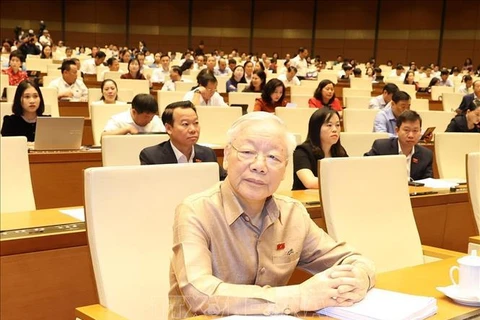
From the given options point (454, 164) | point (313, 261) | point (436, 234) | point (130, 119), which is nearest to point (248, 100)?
point (130, 119)

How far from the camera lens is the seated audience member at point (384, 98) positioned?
6.76m

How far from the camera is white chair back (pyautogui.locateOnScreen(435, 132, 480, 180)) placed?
412cm

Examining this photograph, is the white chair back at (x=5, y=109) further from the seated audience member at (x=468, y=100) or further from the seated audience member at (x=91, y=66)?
the seated audience member at (x=91, y=66)

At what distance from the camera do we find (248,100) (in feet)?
22.6

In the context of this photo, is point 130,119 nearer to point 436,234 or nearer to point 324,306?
point 436,234

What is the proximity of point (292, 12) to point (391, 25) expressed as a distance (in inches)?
118

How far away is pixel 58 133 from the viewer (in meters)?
3.91

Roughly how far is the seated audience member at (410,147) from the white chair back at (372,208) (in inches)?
46.1

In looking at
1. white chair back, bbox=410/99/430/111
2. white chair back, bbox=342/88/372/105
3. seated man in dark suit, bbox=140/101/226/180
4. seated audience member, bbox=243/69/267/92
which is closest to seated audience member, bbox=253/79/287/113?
seated audience member, bbox=243/69/267/92

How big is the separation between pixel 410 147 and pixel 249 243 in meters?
2.36

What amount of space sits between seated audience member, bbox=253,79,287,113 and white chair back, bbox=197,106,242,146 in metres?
0.99

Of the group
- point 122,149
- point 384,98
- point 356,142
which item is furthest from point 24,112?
point 384,98

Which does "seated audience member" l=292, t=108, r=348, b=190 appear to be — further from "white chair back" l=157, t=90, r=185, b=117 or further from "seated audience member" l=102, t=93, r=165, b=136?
"white chair back" l=157, t=90, r=185, b=117

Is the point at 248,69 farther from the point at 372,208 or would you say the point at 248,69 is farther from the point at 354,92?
the point at 372,208
